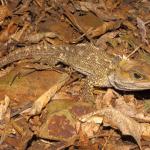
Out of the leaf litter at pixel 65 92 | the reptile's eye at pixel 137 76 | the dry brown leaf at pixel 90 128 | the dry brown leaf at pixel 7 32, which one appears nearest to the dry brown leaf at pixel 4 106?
the leaf litter at pixel 65 92

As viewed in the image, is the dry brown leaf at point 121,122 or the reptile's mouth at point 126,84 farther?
the reptile's mouth at point 126,84

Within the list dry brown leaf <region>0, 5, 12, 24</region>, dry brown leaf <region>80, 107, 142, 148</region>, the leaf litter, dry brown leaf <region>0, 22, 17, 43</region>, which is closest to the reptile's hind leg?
the leaf litter

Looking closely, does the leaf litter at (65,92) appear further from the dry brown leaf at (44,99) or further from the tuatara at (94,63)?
the tuatara at (94,63)

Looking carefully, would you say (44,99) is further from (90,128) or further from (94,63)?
(94,63)

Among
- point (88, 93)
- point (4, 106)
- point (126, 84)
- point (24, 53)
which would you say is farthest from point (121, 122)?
point (24, 53)

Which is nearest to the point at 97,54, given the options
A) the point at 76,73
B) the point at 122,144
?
the point at 76,73

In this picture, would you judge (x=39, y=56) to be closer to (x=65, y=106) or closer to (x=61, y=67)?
(x=61, y=67)

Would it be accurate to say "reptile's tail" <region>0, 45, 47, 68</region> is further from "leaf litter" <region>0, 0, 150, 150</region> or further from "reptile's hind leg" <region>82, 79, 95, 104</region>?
"reptile's hind leg" <region>82, 79, 95, 104</region>
